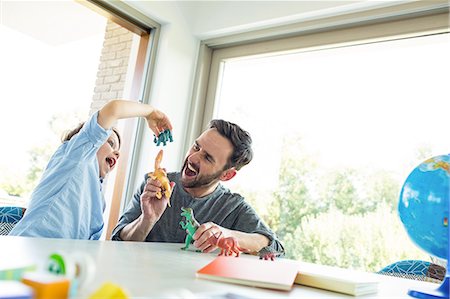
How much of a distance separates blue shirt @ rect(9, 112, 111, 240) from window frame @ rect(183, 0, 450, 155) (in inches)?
56.4

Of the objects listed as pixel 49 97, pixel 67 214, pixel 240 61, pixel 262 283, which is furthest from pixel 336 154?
pixel 49 97

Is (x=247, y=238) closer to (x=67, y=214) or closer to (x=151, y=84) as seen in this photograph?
(x=67, y=214)

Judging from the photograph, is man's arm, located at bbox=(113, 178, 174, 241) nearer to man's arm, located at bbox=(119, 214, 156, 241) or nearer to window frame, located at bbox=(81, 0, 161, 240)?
man's arm, located at bbox=(119, 214, 156, 241)

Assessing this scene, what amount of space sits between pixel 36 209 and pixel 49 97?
153 centimetres

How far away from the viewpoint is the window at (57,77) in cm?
243

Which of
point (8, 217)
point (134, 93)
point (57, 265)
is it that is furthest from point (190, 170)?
point (57, 265)

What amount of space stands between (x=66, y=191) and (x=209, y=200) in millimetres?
608

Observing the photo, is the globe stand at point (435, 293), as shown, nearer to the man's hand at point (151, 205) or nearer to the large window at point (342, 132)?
the man's hand at point (151, 205)

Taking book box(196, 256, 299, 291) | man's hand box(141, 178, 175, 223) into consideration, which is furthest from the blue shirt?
book box(196, 256, 299, 291)

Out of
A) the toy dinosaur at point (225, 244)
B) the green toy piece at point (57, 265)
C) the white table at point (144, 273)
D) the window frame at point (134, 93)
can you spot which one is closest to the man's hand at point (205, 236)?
the toy dinosaur at point (225, 244)

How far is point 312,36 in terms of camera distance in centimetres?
233

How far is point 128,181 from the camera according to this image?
2537 mm

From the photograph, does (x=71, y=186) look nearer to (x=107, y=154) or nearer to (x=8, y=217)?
(x=107, y=154)

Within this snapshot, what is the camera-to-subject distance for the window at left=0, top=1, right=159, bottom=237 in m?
2.43
